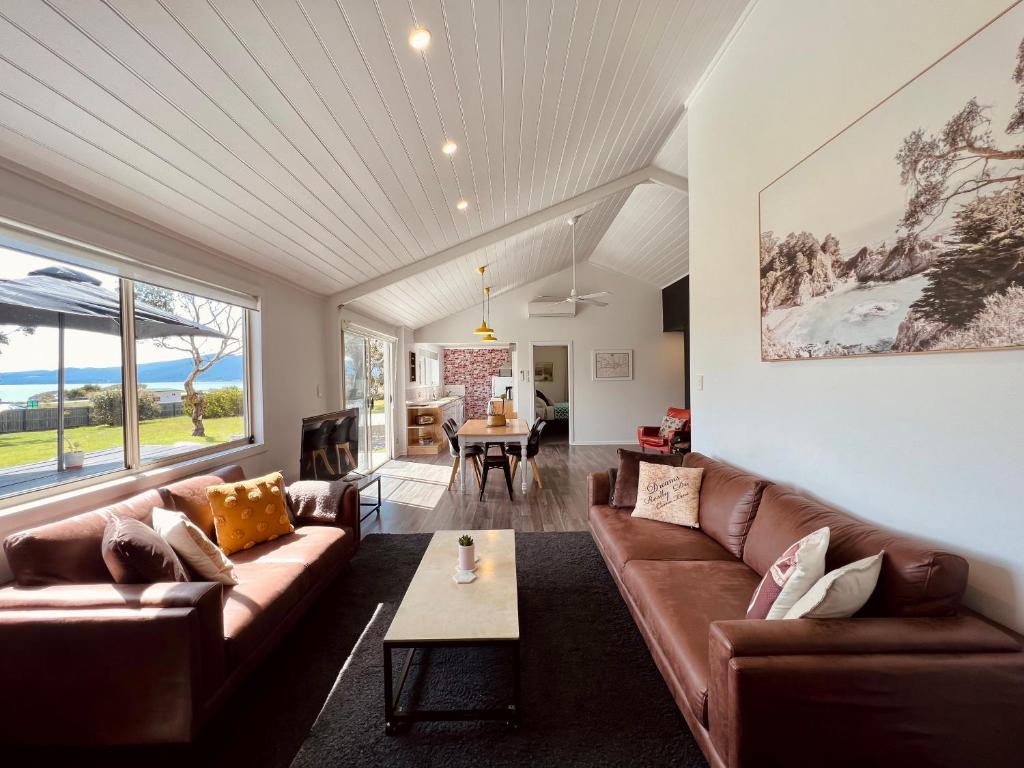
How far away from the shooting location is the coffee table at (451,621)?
1.57m

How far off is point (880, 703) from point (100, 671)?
242cm

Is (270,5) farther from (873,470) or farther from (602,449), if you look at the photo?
(602,449)

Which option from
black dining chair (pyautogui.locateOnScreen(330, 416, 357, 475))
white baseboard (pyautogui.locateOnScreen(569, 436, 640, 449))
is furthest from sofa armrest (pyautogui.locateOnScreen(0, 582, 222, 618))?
white baseboard (pyautogui.locateOnScreen(569, 436, 640, 449))

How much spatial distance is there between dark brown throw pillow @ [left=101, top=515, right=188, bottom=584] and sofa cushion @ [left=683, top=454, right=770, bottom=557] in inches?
104

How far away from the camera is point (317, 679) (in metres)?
1.88

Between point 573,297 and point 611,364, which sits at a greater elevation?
point 573,297

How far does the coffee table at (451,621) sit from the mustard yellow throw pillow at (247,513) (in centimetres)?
103

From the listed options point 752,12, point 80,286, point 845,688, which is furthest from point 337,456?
point 752,12

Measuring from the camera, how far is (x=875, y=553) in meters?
1.50

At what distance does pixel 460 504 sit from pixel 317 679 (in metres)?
2.64

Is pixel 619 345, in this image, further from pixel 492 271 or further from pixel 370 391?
pixel 370 391

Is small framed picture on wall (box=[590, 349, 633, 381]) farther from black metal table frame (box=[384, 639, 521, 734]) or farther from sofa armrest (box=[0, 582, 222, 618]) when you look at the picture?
sofa armrest (box=[0, 582, 222, 618])

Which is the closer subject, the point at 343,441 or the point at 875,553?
the point at 875,553

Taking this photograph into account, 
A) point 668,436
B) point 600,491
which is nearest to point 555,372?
point 668,436
